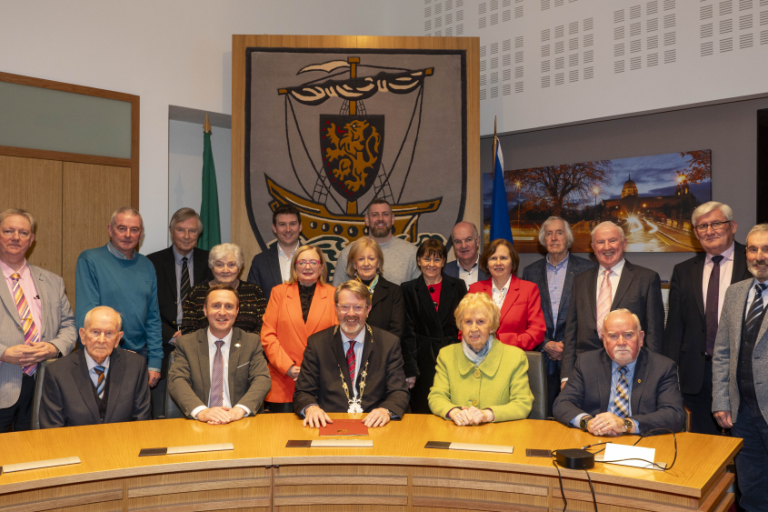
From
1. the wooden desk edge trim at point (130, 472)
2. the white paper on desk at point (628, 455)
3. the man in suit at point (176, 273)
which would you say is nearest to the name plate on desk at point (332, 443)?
the wooden desk edge trim at point (130, 472)

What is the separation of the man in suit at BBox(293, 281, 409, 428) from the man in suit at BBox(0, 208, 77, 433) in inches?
59.8

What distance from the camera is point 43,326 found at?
343cm

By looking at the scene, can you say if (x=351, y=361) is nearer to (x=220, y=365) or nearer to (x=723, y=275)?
(x=220, y=365)

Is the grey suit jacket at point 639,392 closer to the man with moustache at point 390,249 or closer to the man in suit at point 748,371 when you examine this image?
the man in suit at point 748,371

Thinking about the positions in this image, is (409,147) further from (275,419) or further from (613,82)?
(275,419)

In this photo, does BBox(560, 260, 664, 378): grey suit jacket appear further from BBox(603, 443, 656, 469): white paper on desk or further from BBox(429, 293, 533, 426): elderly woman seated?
BBox(603, 443, 656, 469): white paper on desk

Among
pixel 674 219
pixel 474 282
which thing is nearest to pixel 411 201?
pixel 474 282

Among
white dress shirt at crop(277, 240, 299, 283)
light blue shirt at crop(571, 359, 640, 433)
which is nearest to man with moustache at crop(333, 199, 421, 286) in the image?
white dress shirt at crop(277, 240, 299, 283)

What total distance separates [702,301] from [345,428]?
2.29 meters

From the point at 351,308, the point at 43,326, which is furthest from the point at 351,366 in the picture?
the point at 43,326

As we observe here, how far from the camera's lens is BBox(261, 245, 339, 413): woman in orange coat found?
343 cm

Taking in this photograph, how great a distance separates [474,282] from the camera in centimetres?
412

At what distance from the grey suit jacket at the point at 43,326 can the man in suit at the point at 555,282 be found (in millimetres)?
2987

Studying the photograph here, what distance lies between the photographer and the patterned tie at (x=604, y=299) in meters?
3.47
